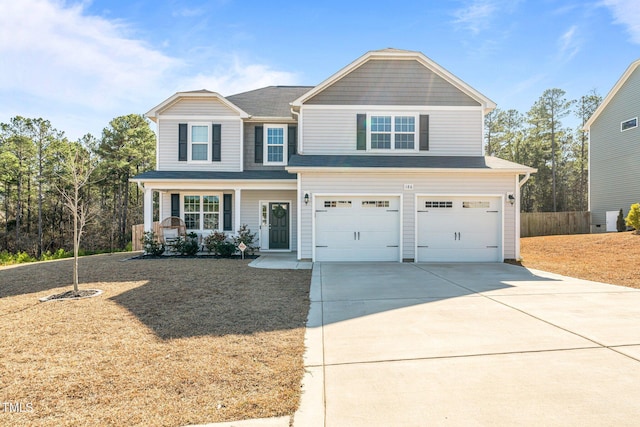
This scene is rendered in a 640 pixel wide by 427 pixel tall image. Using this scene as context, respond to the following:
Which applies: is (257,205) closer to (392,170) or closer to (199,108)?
(199,108)

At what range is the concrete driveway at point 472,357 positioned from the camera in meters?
2.88

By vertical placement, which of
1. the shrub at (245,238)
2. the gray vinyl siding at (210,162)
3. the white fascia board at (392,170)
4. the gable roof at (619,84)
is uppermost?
the gable roof at (619,84)

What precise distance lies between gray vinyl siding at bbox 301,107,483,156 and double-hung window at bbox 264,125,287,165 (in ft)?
6.49

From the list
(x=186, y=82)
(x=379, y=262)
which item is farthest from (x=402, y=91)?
(x=186, y=82)

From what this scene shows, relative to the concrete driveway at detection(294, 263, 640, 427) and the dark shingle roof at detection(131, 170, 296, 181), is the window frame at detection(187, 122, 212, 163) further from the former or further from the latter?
the concrete driveway at detection(294, 263, 640, 427)

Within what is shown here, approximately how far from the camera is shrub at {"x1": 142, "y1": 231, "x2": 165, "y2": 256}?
43.6 feet

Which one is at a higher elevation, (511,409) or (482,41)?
(482,41)

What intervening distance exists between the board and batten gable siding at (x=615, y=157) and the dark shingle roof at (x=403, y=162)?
11.2m

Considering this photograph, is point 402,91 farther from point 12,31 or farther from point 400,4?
point 12,31

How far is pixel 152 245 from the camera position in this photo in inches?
524

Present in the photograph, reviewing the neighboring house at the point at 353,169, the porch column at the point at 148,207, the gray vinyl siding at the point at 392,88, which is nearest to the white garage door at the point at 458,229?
the neighboring house at the point at 353,169

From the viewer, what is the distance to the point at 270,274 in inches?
376

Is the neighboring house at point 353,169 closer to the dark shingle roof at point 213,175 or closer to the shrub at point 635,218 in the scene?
the dark shingle roof at point 213,175

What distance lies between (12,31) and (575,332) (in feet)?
47.7
